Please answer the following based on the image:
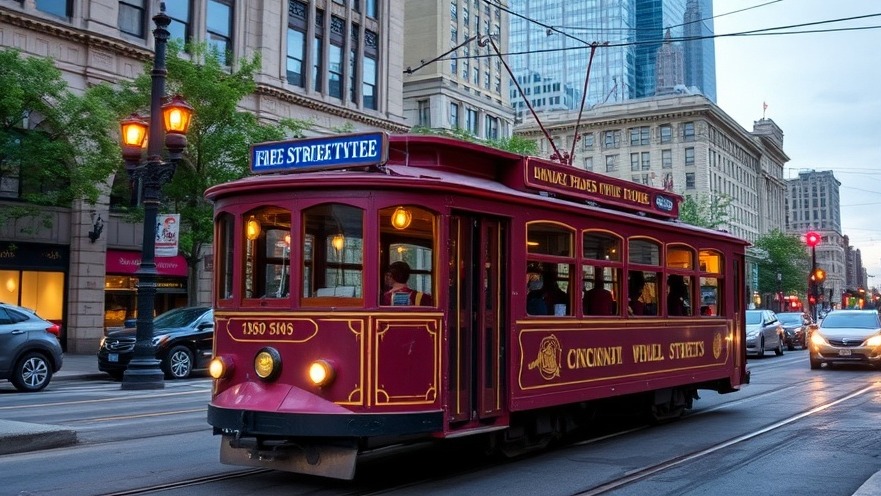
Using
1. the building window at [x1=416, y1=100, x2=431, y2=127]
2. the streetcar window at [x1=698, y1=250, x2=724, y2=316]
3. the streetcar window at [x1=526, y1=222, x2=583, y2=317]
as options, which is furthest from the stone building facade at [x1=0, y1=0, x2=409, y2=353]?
the building window at [x1=416, y1=100, x2=431, y2=127]

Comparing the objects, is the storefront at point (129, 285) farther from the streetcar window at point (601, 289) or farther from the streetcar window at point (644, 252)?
the streetcar window at point (601, 289)

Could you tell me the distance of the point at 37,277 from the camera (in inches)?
1071

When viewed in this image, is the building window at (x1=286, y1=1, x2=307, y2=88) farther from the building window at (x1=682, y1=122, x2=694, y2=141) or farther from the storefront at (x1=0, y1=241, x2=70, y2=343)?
the building window at (x1=682, y1=122, x2=694, y2=141)

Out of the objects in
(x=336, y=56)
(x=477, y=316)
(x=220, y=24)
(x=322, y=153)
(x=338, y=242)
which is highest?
(x=336, y=56)

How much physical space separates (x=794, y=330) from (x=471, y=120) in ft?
111

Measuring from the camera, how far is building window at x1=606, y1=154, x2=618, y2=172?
296 ft

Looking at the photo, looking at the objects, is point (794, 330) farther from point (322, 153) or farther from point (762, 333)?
point (322, 153)

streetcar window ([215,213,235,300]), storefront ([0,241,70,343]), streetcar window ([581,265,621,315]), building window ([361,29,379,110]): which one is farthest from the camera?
building window ([361,29,379,110])

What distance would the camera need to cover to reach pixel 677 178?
285 ft

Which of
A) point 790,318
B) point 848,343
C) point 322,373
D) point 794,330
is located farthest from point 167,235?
point 790,318

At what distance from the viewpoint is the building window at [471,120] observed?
212 feet

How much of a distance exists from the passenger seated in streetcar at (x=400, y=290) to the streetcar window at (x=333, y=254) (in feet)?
0.83

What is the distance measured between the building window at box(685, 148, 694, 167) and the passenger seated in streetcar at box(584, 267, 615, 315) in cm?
8010

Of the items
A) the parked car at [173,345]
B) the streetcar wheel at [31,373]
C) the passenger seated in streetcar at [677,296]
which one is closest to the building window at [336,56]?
the parked car at [173,345]
